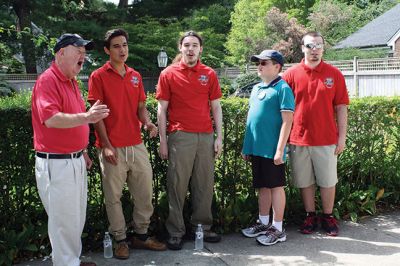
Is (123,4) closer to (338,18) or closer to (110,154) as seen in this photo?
(338,18)

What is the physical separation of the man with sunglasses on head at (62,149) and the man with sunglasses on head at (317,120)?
2261mm

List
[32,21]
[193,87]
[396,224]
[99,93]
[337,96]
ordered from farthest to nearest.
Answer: [32,21] < [396,224] < [337,96] < [193,87] < [99,93]

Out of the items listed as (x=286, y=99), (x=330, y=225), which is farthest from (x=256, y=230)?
(x=286, y=99)

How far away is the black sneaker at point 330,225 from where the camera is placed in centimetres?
489

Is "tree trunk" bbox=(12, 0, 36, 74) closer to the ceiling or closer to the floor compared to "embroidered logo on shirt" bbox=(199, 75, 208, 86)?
closer to the ceiling

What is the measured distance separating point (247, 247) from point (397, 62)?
71.4 feet

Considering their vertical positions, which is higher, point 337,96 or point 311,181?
point 337,96

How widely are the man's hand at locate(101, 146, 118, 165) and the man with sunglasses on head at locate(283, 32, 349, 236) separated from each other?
75.2 inches

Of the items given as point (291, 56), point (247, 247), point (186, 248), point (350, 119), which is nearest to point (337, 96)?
point (350, 119)

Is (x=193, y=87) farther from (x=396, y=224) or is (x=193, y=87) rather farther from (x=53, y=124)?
(x=396, y=224)

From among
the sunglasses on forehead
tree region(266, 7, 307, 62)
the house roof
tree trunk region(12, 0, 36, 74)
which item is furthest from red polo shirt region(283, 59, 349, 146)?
the house roof

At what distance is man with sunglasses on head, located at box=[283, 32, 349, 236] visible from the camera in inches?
186

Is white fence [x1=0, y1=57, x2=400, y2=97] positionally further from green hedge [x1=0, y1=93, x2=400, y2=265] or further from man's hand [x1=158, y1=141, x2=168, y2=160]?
man's hand [x1=158, y1=141, x2=168, y2=160]

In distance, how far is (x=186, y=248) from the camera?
4578 mm
